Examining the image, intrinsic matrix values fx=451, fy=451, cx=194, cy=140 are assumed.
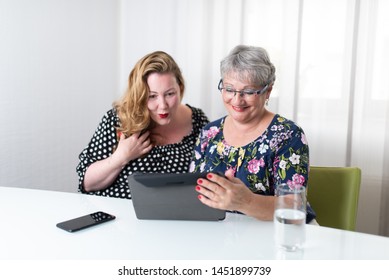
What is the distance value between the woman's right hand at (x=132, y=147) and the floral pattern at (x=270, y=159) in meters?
0.34

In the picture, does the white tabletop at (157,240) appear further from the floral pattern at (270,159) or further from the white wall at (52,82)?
the white wall at (52,82)

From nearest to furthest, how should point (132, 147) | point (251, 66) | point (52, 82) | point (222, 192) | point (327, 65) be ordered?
point (222, 192) → point (251, 66) → point (132, 147) → point (327, 65) → point (52, 82)

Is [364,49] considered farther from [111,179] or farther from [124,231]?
[124,231]

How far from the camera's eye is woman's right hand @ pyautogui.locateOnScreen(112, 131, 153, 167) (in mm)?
1981

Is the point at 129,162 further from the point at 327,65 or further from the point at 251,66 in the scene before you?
the point at 327,65

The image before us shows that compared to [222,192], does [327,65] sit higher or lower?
higher

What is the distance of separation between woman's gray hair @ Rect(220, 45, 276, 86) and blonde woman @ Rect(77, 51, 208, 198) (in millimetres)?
438

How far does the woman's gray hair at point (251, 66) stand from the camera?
167 centimetres

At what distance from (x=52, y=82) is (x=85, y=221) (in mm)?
1523

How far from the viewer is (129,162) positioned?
2055 mm

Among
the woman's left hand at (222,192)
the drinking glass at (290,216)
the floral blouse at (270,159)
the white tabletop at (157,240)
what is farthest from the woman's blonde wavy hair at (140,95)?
the drinking glass at (290,216)

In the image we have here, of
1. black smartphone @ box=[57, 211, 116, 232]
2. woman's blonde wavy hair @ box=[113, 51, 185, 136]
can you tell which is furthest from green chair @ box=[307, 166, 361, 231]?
black smartphone @ box=[57, 211, 116, 232]

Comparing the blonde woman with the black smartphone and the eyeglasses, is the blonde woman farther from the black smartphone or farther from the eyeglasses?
the black smartphone

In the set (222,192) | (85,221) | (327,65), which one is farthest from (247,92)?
(327,65)
